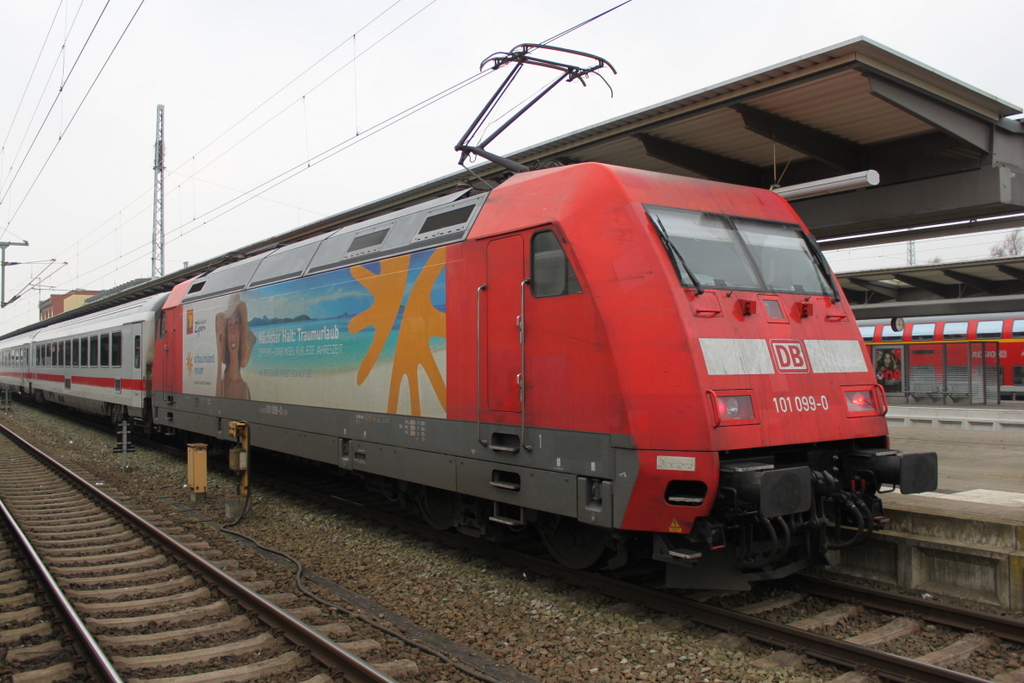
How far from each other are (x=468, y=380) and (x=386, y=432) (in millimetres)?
1674

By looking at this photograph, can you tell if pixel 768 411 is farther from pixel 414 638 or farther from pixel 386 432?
pixel 386 432

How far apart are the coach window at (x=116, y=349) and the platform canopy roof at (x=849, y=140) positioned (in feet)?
37.7

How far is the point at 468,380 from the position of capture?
6.78 m

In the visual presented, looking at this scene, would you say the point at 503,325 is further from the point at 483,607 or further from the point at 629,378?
the point at 483,607

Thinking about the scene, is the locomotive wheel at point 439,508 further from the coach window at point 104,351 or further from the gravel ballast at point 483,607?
the coach window at point 104,351

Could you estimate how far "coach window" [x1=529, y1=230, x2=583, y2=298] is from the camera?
19.0 feet

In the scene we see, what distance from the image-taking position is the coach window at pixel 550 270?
5793 mm

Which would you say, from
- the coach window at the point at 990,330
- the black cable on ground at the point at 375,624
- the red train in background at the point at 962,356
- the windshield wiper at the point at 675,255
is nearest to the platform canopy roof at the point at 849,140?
the windshield wiper at the point at 675,255

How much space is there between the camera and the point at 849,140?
30.0 ft

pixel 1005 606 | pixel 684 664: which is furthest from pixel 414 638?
pixel 1005 606

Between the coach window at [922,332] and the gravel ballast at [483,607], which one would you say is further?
the coach window at [922,332]

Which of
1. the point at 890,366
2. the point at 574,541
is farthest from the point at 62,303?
the point at 574,541

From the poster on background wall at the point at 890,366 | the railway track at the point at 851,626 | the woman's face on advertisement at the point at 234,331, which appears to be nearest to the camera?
the railway track at the point at 851,626

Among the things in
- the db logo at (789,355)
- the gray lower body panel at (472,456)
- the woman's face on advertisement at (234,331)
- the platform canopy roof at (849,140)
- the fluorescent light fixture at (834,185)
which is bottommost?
the gray lower body panel at (472,456)
